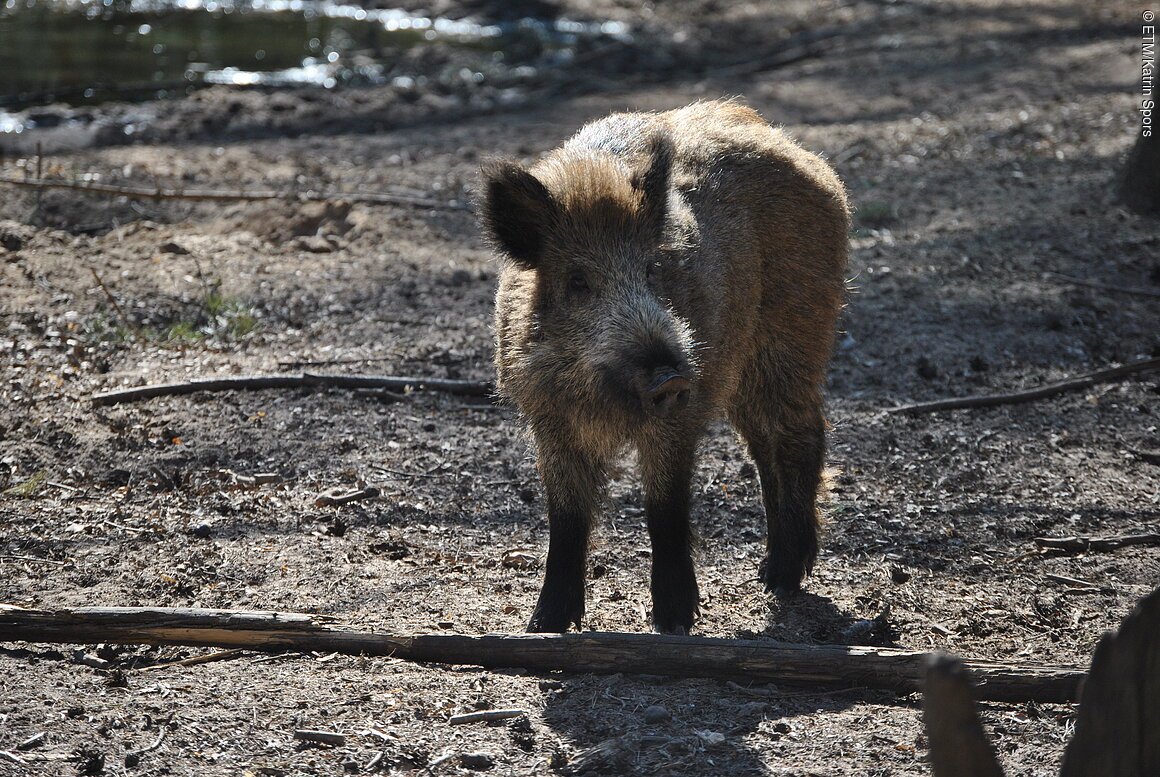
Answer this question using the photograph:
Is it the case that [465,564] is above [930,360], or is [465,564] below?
A: below

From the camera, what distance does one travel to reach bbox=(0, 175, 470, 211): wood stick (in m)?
7.41

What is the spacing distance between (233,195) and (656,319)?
16.4 ft

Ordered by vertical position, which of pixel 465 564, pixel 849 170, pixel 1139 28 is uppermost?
pixel 1139 28

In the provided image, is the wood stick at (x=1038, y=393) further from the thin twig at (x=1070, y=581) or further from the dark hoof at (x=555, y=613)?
the dark hoof at (x=555, y=613)

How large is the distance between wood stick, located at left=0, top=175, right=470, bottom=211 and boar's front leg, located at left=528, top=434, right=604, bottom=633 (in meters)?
4.34

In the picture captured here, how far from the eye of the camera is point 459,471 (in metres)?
5.17

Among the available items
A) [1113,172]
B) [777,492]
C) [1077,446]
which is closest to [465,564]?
[777,492]

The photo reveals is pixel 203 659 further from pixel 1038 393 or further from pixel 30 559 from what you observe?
pixel 1038 393

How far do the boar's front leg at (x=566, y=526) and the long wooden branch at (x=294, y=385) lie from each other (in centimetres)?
155

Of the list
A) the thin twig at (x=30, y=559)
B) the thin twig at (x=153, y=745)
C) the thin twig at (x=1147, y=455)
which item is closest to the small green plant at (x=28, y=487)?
the thin twig at (x=30, y=559)

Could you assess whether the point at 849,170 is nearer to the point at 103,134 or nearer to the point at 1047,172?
the point at 1047,172

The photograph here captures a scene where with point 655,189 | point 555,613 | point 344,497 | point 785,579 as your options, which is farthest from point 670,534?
point 344,497

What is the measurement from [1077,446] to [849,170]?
13.4 ft

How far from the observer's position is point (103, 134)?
32.2 ft
